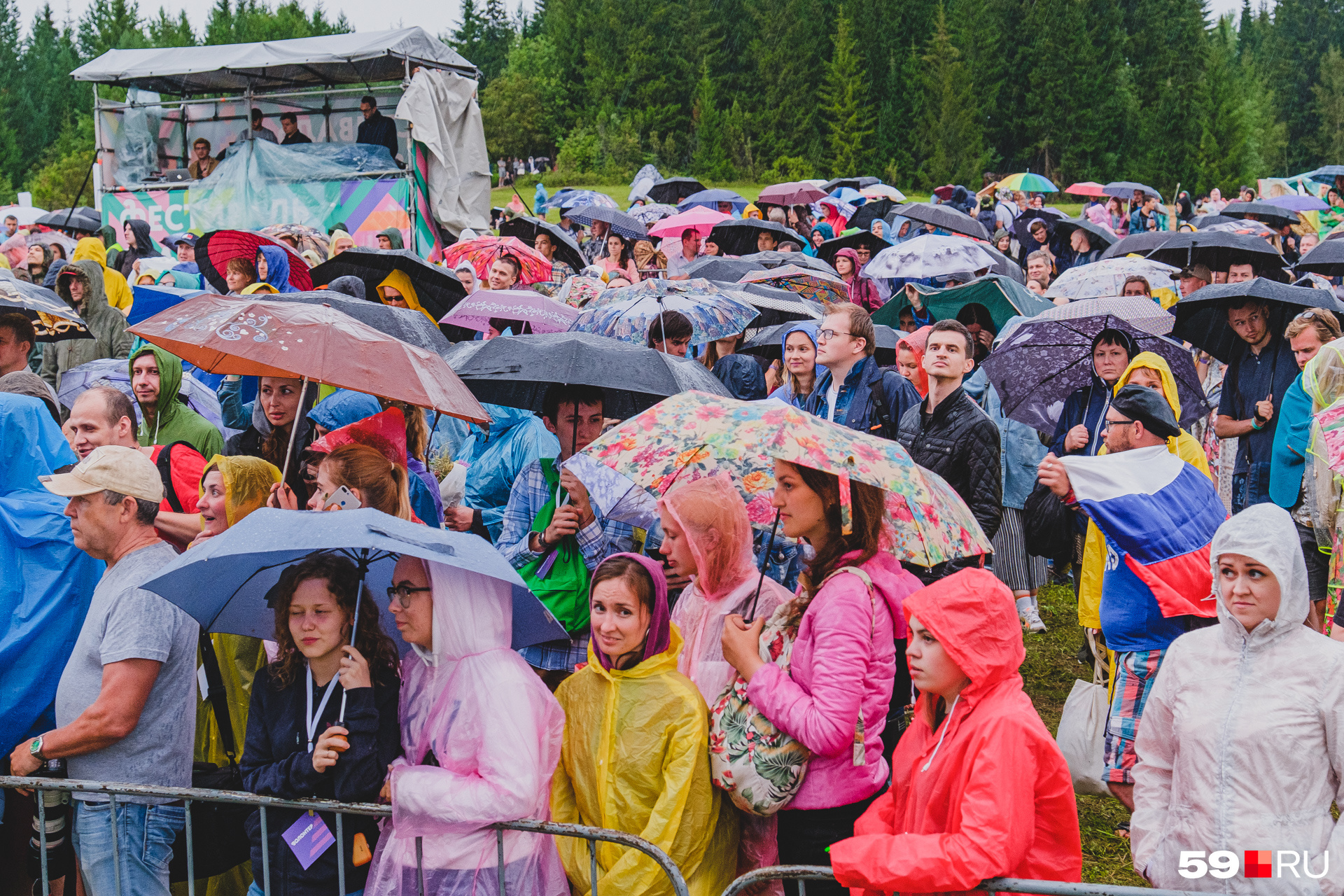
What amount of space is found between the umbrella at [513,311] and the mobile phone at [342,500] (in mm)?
3632

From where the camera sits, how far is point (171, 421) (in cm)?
560

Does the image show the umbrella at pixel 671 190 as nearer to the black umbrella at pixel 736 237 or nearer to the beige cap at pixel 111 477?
the black umbrella at pixel 736 237

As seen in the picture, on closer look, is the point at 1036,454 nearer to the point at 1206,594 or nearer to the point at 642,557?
the point at 1206,594

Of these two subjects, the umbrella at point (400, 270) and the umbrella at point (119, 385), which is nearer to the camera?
the umbrella at point (119, 385)

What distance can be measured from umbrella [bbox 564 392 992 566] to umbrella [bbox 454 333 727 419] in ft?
2.46

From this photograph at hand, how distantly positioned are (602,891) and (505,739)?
564 mm

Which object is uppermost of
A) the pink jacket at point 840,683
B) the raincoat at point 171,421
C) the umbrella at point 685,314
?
the umbrella at point 685,314

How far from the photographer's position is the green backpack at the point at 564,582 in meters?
4.40

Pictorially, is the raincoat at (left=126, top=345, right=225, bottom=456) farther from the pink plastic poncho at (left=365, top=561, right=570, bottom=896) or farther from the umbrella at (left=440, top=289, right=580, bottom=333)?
the pink plastic poncho at (left=365, top=561, right=570, bottom=896)

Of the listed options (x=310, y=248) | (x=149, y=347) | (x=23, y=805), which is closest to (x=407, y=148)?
(x=310, y=248)

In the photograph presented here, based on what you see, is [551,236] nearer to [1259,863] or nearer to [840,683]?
[840,683]

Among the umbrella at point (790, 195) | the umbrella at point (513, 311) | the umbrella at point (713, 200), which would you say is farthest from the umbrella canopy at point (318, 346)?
the umbrella at point (713, 200)

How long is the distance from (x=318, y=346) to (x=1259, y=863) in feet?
10.5

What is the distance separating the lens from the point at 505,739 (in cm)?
310
